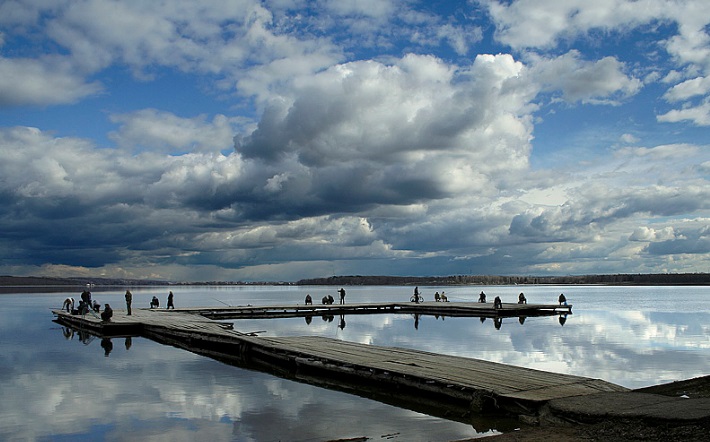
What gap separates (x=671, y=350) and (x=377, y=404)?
19.2 m

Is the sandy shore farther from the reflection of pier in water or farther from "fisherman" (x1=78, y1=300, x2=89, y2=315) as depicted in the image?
"fisherman" (x1=78, y1=300, x2=89, y2=315)

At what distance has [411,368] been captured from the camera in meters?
16.3

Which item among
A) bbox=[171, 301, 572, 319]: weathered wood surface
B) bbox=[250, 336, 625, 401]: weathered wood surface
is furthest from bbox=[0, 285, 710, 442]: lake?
bbox=[171, 301, 572, 319]: weathered wood surface

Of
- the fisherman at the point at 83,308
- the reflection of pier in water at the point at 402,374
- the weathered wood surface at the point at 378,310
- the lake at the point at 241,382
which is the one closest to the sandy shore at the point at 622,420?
the reflection of pier in water at the point at 402,374

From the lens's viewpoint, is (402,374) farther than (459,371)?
No

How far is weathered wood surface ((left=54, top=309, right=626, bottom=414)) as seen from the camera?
13.2m

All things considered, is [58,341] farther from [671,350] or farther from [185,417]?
[671,350]

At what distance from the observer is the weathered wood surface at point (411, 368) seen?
43.2ft

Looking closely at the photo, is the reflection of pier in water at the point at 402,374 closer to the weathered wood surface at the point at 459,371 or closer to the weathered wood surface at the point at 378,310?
the weathered wood surface at the point at 459,371

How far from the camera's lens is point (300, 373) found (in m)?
19.9

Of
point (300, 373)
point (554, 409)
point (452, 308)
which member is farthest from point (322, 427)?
point (452, 308)

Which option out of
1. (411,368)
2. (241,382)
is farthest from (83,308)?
(411,368)

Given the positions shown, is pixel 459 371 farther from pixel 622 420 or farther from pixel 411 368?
pixel 622 420

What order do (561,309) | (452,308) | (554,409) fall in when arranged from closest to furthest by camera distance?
(554,409) → (452,308) → (561,309)
